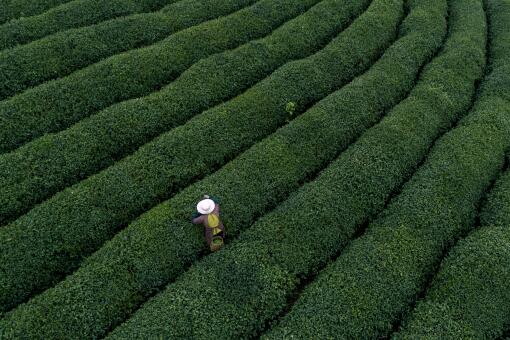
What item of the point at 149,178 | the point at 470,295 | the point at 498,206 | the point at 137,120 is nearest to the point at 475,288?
the point at 470,295

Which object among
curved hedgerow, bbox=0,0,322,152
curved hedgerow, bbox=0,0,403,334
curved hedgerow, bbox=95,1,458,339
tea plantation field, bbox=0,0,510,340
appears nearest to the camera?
curved hedgerow, bbox=95,1,458,339

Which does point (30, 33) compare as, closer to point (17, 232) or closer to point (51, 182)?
point (51, 182)

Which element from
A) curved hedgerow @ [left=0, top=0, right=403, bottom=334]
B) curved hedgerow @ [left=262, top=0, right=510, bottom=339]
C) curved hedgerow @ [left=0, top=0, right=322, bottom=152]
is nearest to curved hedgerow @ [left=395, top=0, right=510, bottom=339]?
curved hedgerow @ [left=262, top=0, right=510, bottom=339]

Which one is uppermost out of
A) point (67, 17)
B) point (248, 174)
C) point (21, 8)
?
point (21, 8)

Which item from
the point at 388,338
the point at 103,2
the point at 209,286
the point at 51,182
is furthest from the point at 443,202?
the point at 103,2

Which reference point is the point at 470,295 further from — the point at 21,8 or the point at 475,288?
the point at 21,8

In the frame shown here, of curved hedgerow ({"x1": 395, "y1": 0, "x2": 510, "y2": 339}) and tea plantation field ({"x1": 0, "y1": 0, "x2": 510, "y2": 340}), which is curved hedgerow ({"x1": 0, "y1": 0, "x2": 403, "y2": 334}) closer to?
tea plantation field ({"x1": 0, "y1": 0, "x2": 510, "y2": 340})
